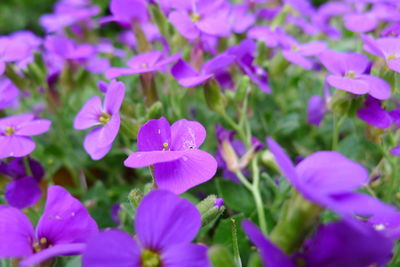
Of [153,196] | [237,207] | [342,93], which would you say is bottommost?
[237,207]

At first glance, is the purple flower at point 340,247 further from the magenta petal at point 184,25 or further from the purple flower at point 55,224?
the magenta petal at point 184,25

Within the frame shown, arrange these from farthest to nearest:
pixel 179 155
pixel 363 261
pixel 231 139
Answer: pixel 231 139 → pixel 179 155 → pixel 363 261

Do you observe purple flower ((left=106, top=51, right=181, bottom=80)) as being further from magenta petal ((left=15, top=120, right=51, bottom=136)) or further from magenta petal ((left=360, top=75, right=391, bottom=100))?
magenta petal ((left=360, top=75, right=391, bottom=100))

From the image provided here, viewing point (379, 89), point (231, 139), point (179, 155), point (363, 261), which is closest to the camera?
point (363, 261)

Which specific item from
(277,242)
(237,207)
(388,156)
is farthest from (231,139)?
(277,242)

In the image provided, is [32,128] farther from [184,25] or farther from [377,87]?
[377,87]

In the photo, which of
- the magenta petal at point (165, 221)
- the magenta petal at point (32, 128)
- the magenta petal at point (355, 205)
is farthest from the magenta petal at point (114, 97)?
the magenta petal at point (355, 205)

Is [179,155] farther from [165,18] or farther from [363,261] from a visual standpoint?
[165,18]
